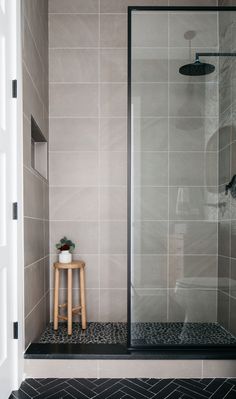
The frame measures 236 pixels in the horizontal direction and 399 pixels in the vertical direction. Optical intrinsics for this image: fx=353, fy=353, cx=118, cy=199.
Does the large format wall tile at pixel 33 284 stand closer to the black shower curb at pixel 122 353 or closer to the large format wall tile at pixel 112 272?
the black shower curb at pixel 122 353

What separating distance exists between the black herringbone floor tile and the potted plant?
2.97ft

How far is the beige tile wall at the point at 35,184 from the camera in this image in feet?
7.24

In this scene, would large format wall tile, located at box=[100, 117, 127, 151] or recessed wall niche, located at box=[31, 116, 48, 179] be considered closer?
recessed wall niche, located at box=[31, 116, 48, 179]

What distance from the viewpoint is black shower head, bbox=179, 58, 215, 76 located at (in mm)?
2148

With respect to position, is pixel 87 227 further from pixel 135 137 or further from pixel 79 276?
pixel 135 137

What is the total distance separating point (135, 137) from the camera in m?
2.19

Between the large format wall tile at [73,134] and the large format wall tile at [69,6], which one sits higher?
the large format wall tile at [69,6]

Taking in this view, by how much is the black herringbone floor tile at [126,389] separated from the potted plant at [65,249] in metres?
0.91

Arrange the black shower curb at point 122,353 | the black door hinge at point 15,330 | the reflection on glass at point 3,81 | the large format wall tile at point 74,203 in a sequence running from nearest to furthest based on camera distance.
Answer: the reflection on glass at point 3,81 → the black door hinge at point 15,330 → the black shower curb at point 122,353 → the large format wall tile at point 74,203

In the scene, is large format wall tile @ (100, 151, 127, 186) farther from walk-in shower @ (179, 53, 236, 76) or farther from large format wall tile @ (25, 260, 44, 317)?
walk-in shower @ (179, 53, 236, 76)

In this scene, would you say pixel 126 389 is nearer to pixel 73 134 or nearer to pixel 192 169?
pixel 192 169

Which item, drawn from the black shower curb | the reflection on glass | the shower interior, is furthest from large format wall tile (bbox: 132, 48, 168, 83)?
the black shower curb

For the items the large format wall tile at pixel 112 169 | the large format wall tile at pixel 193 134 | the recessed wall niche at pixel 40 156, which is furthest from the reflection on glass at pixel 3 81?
the large format wall tile at pixel 112 169

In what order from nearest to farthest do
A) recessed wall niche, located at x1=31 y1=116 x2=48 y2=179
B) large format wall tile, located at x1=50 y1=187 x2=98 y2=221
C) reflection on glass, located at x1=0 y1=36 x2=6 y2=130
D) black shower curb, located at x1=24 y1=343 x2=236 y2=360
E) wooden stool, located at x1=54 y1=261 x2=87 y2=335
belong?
reflection on glass, located at x1=0 y1=36 x2=6 y2=130, black shower curb, located at x1=24 y1=343 x2=236 y2=360, wooden stool, located at x1=54 y1=261 x2=87 y2=335, recessed wall niche, located at x1=31 y1=116 x2=48 y2=179, large format wall tile, located at x1=50 y1=187 x2=98 y2=221
